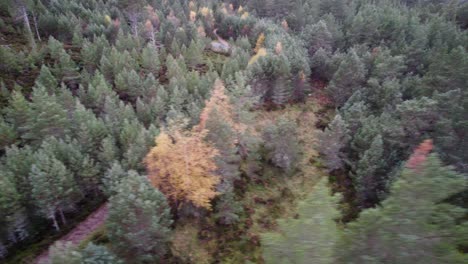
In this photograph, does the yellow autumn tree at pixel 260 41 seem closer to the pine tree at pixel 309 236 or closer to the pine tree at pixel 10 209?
the pine tree at pixel 10 209

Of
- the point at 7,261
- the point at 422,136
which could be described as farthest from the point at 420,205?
the point at 7,261

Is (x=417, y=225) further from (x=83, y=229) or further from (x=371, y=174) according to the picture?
(x=83, y=229)

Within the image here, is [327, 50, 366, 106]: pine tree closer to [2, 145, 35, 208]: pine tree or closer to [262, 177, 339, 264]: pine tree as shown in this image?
[2, 145, 35, 208]: pine tree

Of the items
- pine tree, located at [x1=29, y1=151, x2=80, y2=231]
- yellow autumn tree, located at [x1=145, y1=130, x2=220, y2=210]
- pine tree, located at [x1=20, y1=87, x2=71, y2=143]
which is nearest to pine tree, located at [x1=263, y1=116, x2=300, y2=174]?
yellow autumn tree, located at [x1=145, y1=130, x2=220, y2=210]

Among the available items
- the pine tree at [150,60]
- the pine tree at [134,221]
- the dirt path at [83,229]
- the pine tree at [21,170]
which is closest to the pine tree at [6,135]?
the pine tree at [21,170]

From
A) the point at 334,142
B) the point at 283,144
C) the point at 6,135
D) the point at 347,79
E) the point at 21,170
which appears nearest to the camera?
the point at 21,170

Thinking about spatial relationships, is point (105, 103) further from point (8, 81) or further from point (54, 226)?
point (8, 81)

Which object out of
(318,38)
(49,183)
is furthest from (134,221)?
(318,38)
